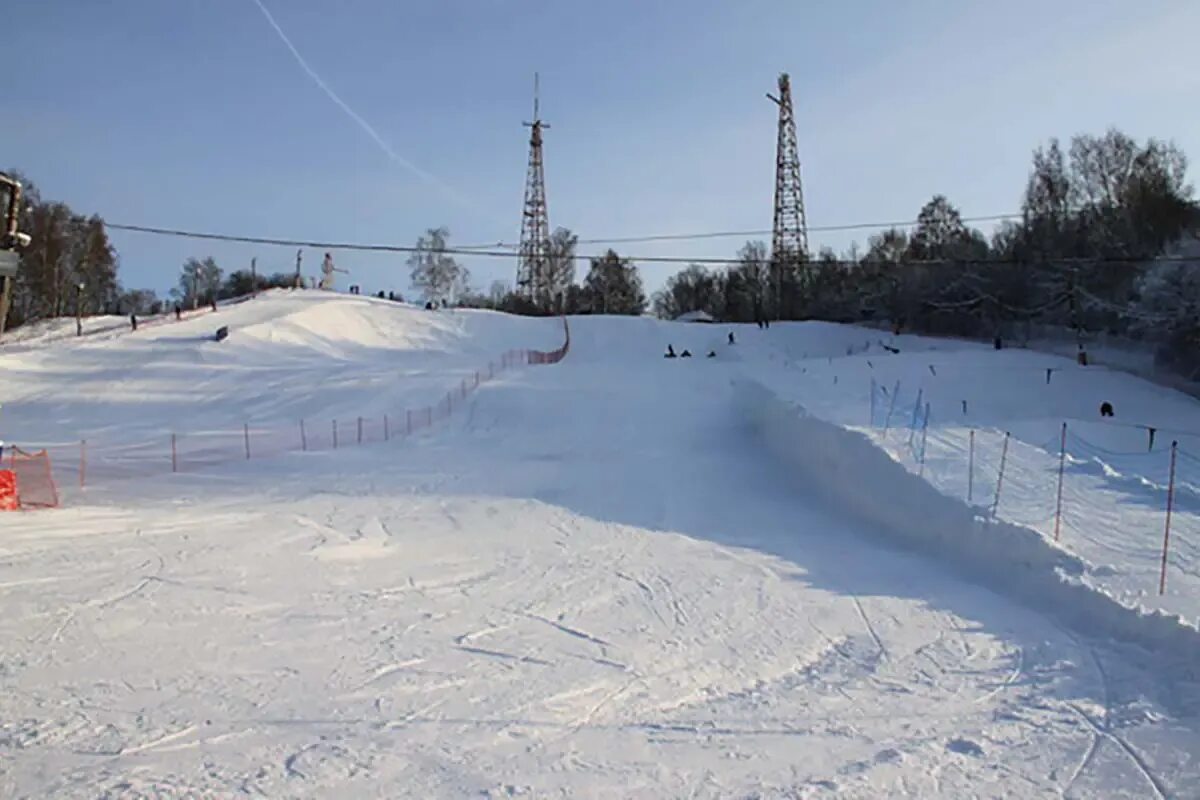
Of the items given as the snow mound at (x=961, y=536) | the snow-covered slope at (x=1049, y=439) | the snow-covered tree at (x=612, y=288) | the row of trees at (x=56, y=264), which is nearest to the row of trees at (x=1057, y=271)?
the snow-covered slope at (x=1049, y=439)

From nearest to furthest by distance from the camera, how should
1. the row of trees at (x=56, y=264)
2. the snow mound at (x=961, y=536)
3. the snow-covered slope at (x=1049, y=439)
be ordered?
the snow mound at (x=961, y=536)
the snow-covered slope at (x=1049, y=439)
the row of trees at (x=56, y=264)

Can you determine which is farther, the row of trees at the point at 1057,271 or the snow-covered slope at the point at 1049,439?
the row of trees at the point at 1057,271

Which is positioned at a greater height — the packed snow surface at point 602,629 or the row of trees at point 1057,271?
the row of trees at point 1057,271

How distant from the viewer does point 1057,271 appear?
57.3 m

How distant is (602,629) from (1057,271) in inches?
2257

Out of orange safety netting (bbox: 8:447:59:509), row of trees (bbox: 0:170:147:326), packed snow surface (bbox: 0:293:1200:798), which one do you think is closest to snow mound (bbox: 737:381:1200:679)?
packed snow surface (bbox: 0:293:1200:798)

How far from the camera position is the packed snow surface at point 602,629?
5.96m

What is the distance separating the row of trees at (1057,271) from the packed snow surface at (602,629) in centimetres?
2039

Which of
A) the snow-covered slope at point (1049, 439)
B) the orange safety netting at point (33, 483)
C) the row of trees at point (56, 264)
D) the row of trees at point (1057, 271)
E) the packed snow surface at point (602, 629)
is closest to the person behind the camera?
the packed snow surface at point (602, 629)

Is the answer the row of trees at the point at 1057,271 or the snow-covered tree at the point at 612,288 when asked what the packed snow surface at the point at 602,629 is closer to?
the row of trees at the point at 1057,271

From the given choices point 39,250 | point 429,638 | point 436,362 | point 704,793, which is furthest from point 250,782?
point 39,250

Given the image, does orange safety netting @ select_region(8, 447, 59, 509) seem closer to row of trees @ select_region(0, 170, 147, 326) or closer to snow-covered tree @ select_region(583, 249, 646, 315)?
row of trees @ select_region(0, 170, 147, 326)

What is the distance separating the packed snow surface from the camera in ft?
19.6

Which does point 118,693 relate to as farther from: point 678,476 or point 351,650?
point 678,476
